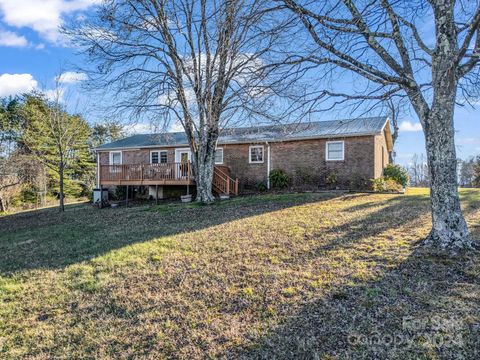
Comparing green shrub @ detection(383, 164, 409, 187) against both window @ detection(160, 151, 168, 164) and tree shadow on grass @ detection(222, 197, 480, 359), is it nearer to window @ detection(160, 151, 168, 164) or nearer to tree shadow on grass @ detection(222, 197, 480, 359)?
tree shadow on grass @ detection(222, 197, 480, 359)

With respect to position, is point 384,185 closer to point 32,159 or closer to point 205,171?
point 205,171

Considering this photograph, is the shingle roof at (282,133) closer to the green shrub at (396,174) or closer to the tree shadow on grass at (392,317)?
the green shrub at (396,174)

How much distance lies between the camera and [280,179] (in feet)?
53.9

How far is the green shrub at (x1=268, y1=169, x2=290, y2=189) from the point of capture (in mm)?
16391

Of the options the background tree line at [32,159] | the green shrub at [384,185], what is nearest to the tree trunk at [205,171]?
the green shrub at [384,185]

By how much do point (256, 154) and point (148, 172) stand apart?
19.8 ft

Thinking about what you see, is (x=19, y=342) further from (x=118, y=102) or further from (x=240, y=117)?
(x=118, y=102)

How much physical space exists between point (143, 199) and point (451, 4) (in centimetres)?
1724

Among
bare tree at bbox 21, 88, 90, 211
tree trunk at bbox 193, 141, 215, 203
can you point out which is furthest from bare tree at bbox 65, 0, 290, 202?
bare tree at bbox 21, 88, 90, 211

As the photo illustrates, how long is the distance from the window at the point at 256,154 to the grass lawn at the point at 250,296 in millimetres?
9654

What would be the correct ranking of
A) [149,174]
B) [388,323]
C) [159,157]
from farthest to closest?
[159,157] < [149,174] < [388,323]

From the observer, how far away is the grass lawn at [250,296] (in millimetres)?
3293

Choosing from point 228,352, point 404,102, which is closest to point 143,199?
point 404,102

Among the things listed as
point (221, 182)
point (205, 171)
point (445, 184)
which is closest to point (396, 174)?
point (221, 182)
